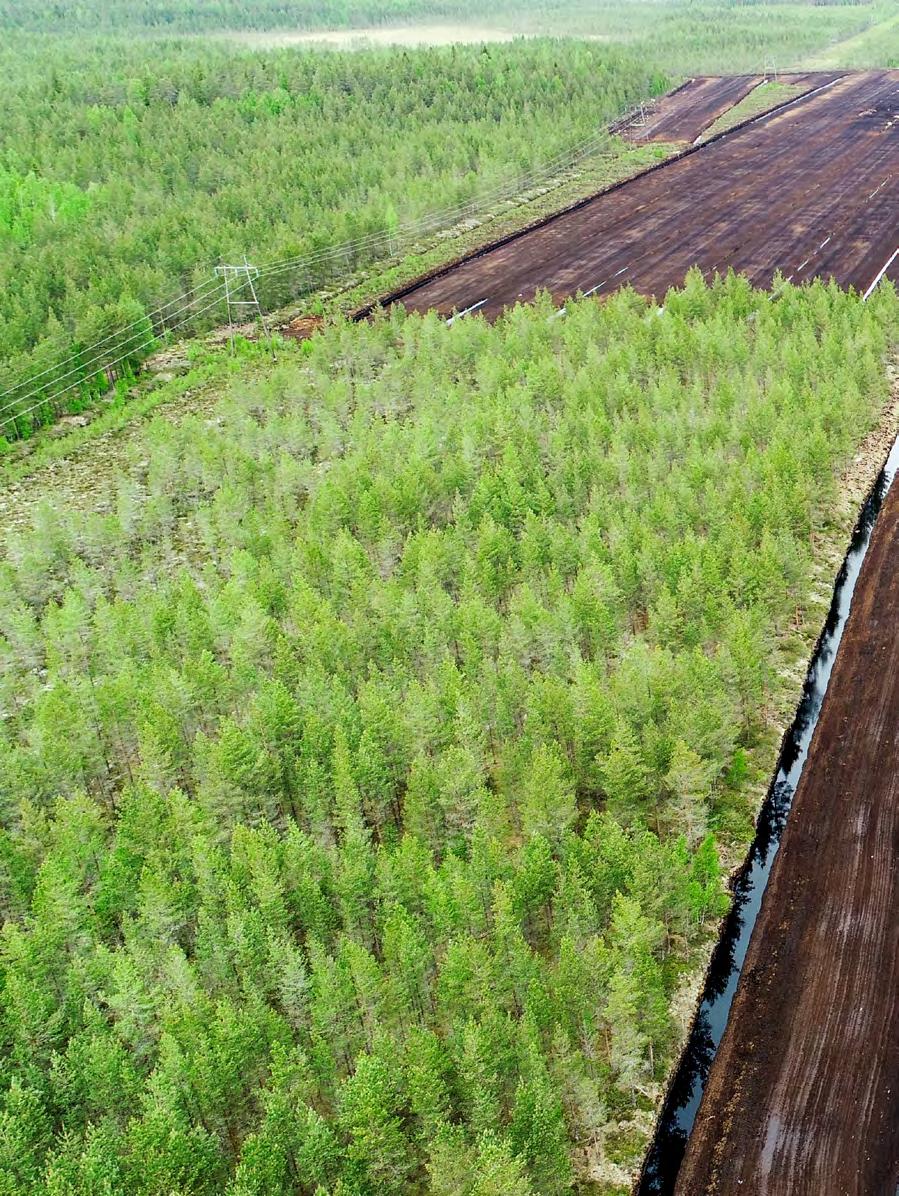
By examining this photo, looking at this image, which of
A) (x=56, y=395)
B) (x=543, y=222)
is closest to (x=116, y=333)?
(x=56, y=395)

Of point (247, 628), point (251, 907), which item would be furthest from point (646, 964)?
point (247, 628)

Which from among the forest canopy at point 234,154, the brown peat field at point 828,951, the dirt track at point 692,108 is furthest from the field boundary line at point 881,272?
the dirt track at point 692,108

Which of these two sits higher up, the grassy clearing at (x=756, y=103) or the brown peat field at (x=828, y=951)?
the grassy clearing at (x=756, y=103)

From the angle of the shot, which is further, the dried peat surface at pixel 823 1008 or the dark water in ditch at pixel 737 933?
the dark water in ditch at pixel 737 933

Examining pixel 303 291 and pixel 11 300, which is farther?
pixel 303 291

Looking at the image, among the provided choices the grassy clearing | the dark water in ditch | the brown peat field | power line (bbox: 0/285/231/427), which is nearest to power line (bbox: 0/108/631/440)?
power line (bbox: 0/285/231/427)

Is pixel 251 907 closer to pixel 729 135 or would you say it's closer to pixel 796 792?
pixel 796 792

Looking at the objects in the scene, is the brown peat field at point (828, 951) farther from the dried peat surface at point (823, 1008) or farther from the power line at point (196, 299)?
the power line at point (196, 299)
